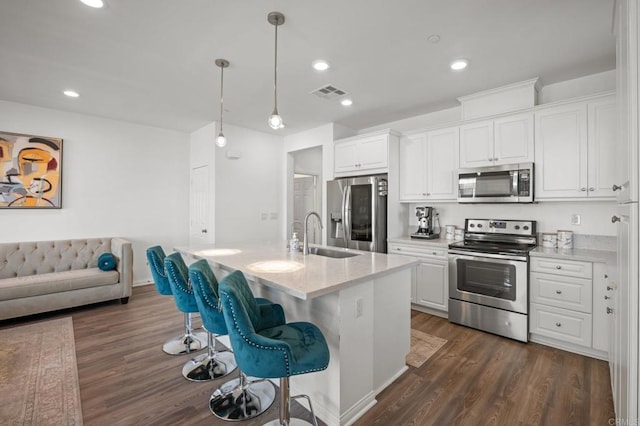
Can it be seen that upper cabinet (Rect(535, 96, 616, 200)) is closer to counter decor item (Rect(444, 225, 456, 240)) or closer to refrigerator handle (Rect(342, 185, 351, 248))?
counter decor item (Rect(444, 225, 456, 240))

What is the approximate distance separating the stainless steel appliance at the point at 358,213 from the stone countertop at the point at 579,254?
178cm

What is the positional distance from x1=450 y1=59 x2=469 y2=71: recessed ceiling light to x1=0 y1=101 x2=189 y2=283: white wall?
4.50m

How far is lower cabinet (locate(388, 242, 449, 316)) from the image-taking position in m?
3.56

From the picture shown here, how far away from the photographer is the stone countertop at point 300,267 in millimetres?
1658

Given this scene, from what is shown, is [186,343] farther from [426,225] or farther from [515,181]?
[515,181]

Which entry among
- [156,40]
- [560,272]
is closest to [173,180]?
[156,40]

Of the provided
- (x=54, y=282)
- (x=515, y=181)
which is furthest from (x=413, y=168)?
(x=54, y=282)

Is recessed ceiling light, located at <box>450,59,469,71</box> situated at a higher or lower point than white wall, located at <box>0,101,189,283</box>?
higher

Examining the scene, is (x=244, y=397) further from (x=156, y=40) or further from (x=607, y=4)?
(x=607, y=4)

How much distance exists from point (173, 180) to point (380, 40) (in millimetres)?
4267

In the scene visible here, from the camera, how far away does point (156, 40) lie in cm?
246

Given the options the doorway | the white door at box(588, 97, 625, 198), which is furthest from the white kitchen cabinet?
the doorway

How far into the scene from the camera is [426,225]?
4.09 metres

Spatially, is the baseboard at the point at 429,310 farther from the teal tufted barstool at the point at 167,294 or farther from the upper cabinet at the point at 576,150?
the teal tufted barstool at the point at 167,294
